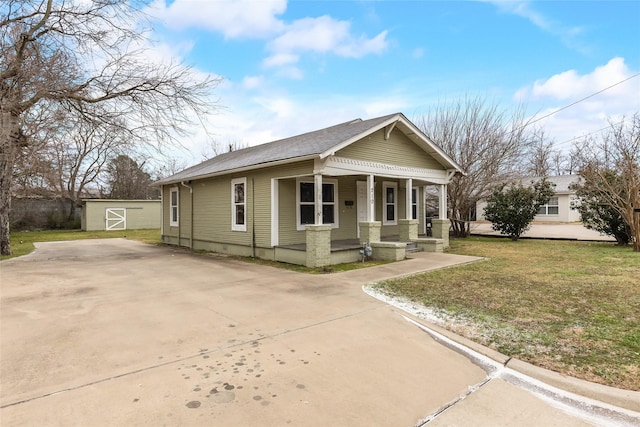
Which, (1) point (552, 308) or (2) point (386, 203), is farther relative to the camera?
(2) point (386, 203)

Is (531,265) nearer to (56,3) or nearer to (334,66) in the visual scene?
(334,66)

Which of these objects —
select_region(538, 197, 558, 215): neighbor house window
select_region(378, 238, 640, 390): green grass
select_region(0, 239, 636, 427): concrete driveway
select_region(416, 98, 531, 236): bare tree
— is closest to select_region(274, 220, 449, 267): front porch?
select_region(378, 238, 640, 390): green grass

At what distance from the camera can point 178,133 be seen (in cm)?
1050

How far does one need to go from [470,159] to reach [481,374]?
50.6 ft

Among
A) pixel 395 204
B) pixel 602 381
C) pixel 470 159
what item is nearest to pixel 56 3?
pixel 395 204

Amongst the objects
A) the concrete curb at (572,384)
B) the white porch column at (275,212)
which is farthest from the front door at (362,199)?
the concrete curb at (572,384)

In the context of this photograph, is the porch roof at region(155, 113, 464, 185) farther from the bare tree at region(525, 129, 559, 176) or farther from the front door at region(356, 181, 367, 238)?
the bare tree at region(525, 129, 559, 176)

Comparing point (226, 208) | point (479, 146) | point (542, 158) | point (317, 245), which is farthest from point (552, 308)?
point (542, 158)

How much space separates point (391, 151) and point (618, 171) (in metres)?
8.20

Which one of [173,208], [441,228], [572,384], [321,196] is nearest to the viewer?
[572,384]

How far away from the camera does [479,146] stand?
1683cm

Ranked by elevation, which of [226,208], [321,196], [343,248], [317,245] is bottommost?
[343,248]

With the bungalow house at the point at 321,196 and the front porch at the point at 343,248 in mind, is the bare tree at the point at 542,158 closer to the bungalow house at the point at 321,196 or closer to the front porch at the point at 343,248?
the bungalow house at the point at 321,196

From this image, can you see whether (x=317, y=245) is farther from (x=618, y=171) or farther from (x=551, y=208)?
(x=551, y=208)
